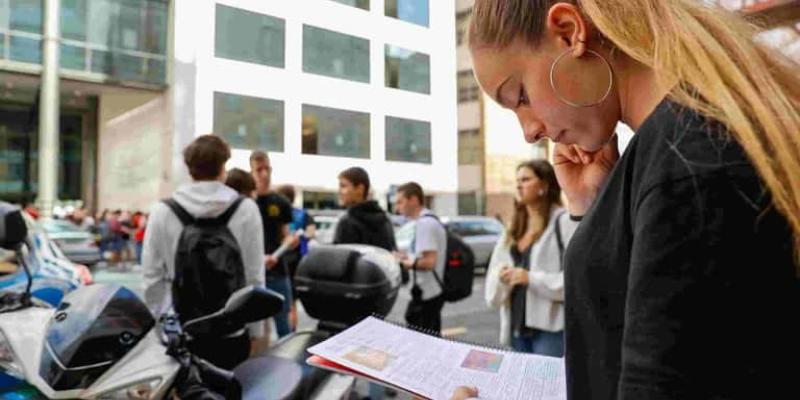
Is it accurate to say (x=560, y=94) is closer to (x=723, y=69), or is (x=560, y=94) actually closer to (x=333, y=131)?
(x=723, y=69)

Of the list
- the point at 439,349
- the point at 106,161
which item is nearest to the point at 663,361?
the point at 439,349

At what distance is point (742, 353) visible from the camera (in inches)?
16.8

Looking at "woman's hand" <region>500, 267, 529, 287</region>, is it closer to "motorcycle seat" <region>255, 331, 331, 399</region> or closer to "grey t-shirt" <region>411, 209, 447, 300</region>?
"grey t-shirt" <region>411, 209, 447, 300</region>

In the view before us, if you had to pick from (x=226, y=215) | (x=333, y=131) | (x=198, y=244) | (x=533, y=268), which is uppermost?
(x=333, y=131)

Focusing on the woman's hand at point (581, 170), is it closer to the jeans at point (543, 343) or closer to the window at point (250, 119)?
the window at point (250, 119)

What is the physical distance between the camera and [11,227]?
A: 1118 mm

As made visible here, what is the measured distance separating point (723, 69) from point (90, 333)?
99 cm

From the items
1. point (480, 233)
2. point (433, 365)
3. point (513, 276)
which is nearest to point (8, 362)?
point (433, 365)

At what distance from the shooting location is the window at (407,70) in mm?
1666

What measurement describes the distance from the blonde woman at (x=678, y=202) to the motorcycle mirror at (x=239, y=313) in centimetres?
64

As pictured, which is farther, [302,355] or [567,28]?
[302,355]

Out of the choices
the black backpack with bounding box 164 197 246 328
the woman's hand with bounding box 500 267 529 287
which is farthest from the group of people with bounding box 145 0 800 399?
the woman's hand with bounding box 500 267 529 287

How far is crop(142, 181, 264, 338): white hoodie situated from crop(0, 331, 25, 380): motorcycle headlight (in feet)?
3.82

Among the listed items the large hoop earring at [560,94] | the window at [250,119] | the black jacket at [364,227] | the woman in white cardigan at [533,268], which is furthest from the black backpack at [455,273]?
the large hoop earring at [560,94]
